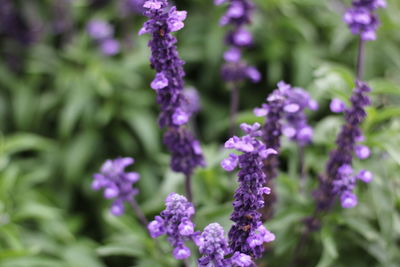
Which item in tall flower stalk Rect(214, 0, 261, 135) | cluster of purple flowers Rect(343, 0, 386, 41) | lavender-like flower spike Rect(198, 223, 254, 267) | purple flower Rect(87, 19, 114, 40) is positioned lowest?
lavender-like flower spike Rect(198, 223, 254, 267)

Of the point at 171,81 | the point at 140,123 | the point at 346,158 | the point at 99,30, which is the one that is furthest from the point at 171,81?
the point at 99,30

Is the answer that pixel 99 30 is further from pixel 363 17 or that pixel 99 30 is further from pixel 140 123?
pixel 363 17

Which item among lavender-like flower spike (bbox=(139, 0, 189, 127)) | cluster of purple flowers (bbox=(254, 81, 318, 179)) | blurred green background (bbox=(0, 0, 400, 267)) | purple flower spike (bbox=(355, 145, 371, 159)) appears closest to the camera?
lavender-like flower spike (bbox=(139, 0, 189, 127))

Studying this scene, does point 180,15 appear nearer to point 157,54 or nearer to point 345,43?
point 157,54

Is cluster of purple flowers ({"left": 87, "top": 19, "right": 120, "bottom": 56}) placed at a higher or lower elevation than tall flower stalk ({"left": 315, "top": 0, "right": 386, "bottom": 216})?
higher

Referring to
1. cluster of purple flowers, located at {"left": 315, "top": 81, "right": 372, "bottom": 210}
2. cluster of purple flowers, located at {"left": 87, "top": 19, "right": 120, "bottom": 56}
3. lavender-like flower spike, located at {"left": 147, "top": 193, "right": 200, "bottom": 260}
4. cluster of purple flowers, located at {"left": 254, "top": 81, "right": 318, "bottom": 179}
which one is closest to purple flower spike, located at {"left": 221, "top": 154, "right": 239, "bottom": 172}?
lavender-like flower spike, located at {"left": 147, "top": 193, "right": 200, "bottom": 260}

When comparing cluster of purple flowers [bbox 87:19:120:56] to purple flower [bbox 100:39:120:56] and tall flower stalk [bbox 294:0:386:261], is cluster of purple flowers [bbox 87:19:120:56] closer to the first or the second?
purple flower [bbox 100:39:120:56]

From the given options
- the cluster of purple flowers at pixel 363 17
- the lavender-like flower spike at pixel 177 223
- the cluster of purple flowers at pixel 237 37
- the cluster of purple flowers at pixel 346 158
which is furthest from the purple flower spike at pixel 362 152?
the lavender-like flower spike at pixel 177 223
